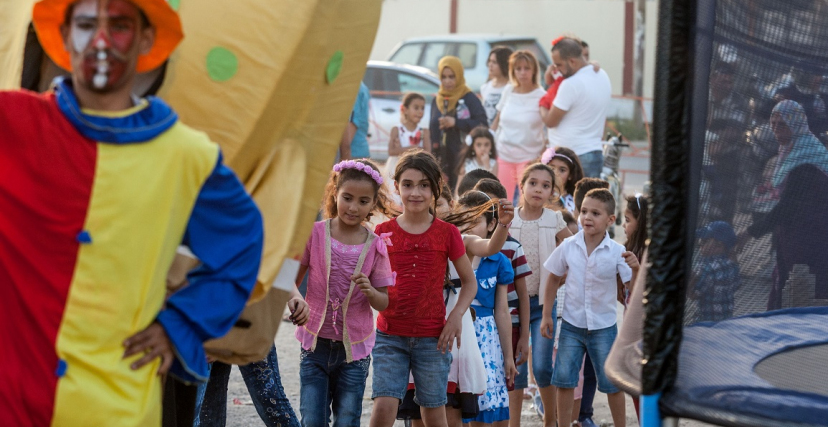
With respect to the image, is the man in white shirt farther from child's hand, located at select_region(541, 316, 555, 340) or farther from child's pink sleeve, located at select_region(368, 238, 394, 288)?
child's pink sleeve, located at select_region(368, 238, 394, 288)

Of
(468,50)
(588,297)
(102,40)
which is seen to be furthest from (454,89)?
(468,50)

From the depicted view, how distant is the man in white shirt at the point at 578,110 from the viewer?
8953 mm

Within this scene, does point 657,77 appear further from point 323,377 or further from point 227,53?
point 323,377

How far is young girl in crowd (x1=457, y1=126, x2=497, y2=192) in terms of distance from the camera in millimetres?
9203

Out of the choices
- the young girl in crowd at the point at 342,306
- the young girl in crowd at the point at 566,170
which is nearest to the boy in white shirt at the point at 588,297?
the young girl in crowd at the point at 342,306

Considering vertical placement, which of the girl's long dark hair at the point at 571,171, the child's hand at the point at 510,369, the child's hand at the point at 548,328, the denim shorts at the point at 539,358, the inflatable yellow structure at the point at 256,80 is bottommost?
the denim shorts at the point at 539,358

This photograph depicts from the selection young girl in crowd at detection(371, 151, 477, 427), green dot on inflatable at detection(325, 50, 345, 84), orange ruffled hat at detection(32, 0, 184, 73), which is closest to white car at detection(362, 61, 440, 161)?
young girl in crowd at detection(371, 151, 477, 427)

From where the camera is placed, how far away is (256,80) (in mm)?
3355

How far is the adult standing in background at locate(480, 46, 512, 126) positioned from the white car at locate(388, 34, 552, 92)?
21.9 feet

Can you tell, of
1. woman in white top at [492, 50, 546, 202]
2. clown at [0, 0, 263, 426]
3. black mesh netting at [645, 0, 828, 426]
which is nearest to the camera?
clown at [0, 0, 263, 426]

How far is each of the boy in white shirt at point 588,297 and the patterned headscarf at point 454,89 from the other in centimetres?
442

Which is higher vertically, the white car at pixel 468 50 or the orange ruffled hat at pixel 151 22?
the orange ruffled hat at pixel 151 22

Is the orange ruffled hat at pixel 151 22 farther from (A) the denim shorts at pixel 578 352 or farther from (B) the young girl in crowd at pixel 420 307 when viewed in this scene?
(A) the denim shorts at pixel 578 352

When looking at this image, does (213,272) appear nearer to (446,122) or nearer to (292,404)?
(292,404)
